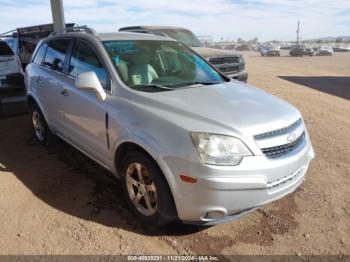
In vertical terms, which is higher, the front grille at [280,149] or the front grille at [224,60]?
the front grille at [224,60]

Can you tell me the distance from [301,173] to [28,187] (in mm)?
3128

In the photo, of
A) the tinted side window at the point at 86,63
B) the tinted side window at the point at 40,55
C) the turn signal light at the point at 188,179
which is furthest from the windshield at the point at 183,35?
the turn signal light at the point at 188,179

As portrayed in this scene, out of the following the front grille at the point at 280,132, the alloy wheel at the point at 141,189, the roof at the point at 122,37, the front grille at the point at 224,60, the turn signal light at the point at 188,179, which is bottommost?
the alloy wheel at the point at 141,189

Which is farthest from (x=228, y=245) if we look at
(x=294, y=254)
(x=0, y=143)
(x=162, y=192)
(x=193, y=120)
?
(x=0, y=143)

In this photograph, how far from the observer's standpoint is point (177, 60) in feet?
14.4

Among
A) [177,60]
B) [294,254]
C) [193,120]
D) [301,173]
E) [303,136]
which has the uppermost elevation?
[177,60]

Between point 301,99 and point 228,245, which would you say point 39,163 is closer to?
point 228,245

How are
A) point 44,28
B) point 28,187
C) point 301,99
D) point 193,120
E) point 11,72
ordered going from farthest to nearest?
1. point 44,28
2. point 301,99
3. point 11,72
4. point 28,187
5. point 193,120

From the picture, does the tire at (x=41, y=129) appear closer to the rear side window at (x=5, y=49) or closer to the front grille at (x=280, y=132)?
the rear side window at (x=5, y=49)

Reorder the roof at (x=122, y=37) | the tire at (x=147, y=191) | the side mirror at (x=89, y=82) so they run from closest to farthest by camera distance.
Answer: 1. the tire at (x=147, y=191)
2. the side mirror at (x=89, y=82)
3. the roof at (x=122, y=37)

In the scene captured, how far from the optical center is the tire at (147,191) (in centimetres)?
307

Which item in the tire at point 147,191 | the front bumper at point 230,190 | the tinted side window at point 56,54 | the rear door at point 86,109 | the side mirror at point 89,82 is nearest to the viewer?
the front bumper at point 230,190

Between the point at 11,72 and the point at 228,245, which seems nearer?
the point at 228,245

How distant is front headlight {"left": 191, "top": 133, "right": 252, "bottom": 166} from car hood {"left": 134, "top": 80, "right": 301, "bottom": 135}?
0.08m
